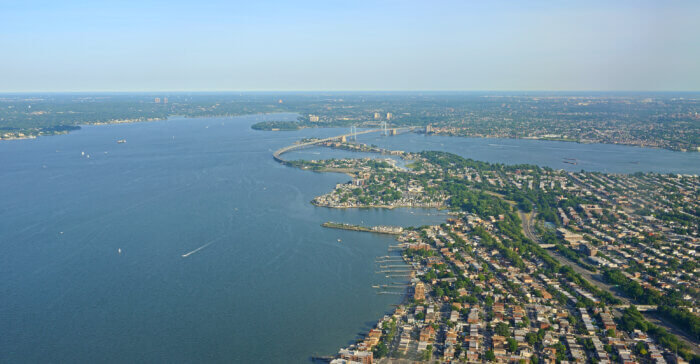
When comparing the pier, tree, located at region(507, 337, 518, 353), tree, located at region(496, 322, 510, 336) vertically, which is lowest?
tree, located at region(507, 337, 518, 353)

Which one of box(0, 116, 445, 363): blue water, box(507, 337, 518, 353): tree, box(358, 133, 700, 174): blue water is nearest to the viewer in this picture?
box(507, 337, 518, 353): tree

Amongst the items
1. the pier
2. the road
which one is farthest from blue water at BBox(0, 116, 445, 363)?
the road

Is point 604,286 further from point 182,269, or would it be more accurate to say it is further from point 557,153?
point 557,153

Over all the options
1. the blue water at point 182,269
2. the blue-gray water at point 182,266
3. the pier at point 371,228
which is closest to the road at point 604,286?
the blue water at point 182,269

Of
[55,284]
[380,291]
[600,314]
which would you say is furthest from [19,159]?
[600,314]

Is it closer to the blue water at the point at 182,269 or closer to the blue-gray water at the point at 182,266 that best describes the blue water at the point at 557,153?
the blue-gray water at the point at 182,266

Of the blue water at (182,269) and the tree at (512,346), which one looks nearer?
the tree at (512,346)

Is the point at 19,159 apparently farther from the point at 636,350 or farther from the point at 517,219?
the point at 636,350

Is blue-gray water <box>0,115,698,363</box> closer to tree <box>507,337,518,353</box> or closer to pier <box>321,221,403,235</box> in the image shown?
pier <box>321,221,403,235</box>

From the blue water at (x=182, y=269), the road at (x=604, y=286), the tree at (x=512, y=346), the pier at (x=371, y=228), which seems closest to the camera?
the tree at (x=512, y=346)
